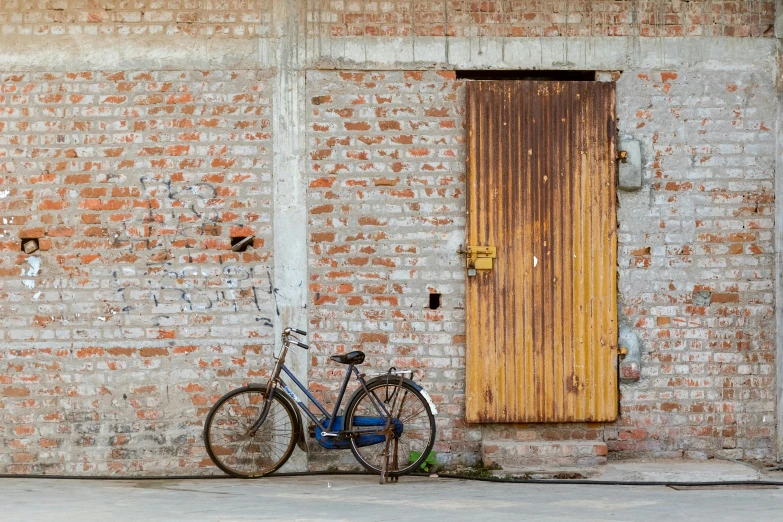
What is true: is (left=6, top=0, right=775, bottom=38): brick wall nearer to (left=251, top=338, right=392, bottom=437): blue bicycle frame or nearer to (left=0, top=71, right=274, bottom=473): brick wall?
(left=0, top=71, right=274, bottom=473): brick wall

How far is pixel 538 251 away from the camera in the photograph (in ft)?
23.0

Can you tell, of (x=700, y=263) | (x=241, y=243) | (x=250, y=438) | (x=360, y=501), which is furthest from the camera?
(x=700, y=263)

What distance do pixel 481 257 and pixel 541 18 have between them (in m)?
1.75

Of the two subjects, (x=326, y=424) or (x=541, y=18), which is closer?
(x=326, y=424)

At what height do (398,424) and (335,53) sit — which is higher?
(335,53)

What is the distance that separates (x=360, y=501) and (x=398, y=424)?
889 mm

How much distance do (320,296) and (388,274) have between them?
1.66 ft

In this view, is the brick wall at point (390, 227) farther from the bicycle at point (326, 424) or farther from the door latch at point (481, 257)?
the bicycle at point (326, 424)

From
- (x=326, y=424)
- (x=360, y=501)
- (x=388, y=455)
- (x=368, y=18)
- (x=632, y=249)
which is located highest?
(x=368, y=18)

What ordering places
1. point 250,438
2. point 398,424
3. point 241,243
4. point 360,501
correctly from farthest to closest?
point 241,243
point 250,438
point 398,424
point 360,501

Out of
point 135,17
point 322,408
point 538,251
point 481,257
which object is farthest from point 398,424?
point 135,17

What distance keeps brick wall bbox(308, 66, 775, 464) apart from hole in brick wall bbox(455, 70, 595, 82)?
0.17 metres

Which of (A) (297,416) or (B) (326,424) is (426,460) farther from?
(A) (297,416)

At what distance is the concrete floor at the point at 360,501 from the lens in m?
5.50
